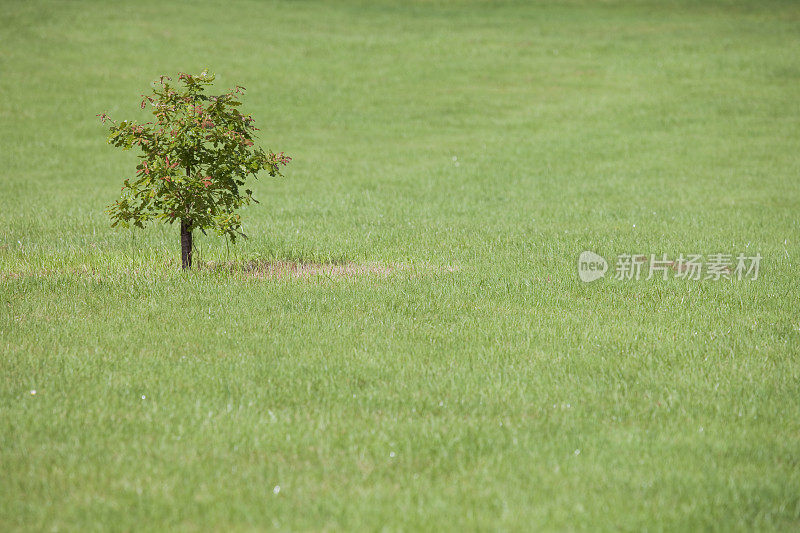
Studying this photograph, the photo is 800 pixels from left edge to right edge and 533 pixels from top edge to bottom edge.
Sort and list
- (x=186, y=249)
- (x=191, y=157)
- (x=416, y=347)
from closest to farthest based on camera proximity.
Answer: (x=416, y=347) < (x=191, y=157) < (x=186, y=249)

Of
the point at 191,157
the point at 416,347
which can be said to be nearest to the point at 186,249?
the point at 191,157

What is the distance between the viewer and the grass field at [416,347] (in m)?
5.33

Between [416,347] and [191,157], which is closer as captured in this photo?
[416,347]

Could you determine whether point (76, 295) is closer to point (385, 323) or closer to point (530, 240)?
point (385, 323)

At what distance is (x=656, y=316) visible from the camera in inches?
368

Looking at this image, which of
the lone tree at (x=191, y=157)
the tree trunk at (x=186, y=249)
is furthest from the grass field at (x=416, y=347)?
the lone tree at (x=191, y=157)

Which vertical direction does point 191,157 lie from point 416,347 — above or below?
above

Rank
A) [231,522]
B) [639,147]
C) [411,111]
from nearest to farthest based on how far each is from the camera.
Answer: [231,522] < [639,147] < [411,111]

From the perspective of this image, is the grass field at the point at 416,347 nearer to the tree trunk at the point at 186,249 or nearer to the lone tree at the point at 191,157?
the tree trunk at the point at 186,249

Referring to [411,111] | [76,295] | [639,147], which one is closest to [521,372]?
[76,295]

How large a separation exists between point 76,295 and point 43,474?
495cm

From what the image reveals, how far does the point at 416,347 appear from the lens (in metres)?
8.20

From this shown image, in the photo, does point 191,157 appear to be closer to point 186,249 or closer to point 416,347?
point 186,249

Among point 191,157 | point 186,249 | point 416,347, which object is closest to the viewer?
point 416,347
